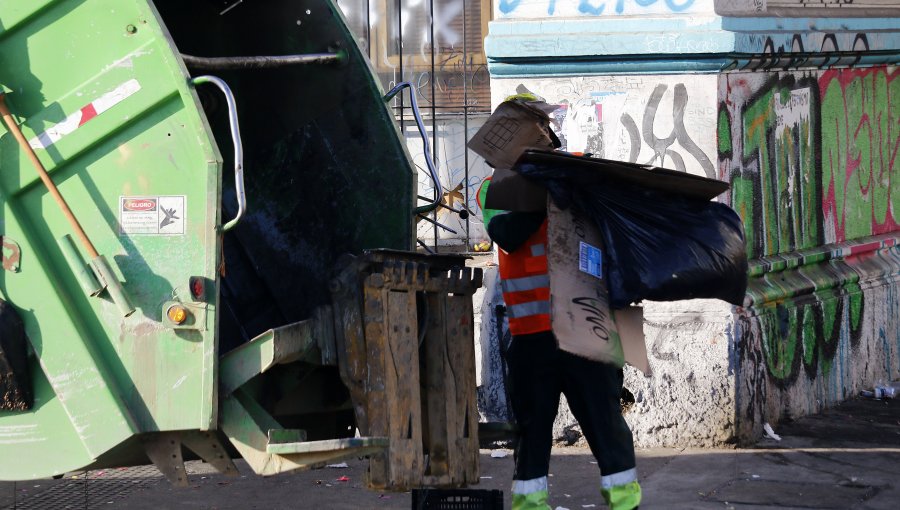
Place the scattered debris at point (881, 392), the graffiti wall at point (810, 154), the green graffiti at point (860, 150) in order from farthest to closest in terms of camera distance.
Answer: the scattered debris at point (881, 392) < the green graffiti at point (860, 150) < the graffiti wall at point (810, 154)

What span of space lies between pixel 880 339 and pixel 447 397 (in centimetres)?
472

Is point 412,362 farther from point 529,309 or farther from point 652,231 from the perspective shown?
point 652,231

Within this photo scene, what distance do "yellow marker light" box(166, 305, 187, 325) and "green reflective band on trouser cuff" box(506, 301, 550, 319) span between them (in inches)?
56.9

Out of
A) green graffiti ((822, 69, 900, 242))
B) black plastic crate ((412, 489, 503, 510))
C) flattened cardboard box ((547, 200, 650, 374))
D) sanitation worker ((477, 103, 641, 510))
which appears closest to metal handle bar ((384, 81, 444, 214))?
sanitation worker ((477, 103, 641, 510))

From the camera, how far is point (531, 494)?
5.20 metres

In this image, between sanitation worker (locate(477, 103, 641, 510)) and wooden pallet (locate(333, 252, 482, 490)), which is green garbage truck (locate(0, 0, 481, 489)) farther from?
sanitation worker (locate(477, 103, 641, 510))

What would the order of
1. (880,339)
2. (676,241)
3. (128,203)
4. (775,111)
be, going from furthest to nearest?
(880,339), (775,111), (676,241), (128,203)

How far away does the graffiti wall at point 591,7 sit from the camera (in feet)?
22.8

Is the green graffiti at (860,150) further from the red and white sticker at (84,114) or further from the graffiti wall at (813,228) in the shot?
the red and white sticker at (84,114)

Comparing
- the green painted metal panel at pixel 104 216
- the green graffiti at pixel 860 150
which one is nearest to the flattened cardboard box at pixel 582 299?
the green painted metal panel at pixel 104 216

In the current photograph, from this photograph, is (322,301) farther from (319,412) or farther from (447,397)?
(447,397)

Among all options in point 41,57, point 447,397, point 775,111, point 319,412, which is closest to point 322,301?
point 319,412

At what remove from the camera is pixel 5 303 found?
14.3 ft

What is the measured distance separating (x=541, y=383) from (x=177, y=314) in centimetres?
157
